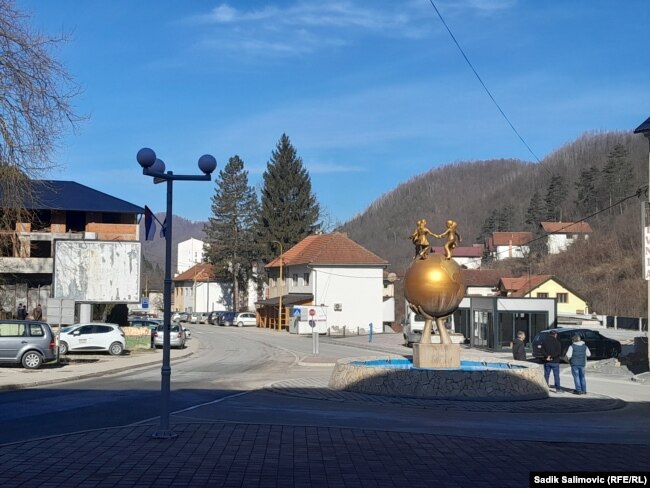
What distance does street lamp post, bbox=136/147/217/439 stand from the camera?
11.4 metres

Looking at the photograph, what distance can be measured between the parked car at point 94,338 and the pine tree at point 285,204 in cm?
5000

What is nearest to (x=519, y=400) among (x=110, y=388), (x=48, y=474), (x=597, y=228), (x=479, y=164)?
(x=110, y=388)

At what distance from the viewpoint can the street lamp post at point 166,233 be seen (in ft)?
37.3

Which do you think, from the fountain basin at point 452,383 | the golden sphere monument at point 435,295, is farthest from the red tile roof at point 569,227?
the fountain basin at point 452,383

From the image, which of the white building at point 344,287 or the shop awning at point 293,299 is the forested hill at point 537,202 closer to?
the white building at point 344,287

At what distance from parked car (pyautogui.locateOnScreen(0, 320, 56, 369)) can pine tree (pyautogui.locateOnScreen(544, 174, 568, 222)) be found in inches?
4598

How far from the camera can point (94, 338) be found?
3525 cm

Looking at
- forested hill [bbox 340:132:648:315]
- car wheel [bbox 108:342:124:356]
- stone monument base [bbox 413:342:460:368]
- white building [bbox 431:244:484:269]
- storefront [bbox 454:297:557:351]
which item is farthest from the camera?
white building [bbox 431:244:484:269]

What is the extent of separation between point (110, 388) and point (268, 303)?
2086 inches

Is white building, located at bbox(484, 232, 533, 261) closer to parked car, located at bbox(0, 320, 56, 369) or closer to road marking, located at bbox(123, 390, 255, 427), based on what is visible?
parked car, located at bbox(0, 320, 56, 369)

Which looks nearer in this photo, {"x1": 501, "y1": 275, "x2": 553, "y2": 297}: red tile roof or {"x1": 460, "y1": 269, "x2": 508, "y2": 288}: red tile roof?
{"x1": 501, "y1": 275, "x2": 553, "y2": 297}: red tile roof

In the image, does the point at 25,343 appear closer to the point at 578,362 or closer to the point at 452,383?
the point at 452,383

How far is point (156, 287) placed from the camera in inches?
5984

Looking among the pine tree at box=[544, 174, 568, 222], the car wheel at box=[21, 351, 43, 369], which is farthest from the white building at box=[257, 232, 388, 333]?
the pine tree at box=[544, 174, 568, 222]
